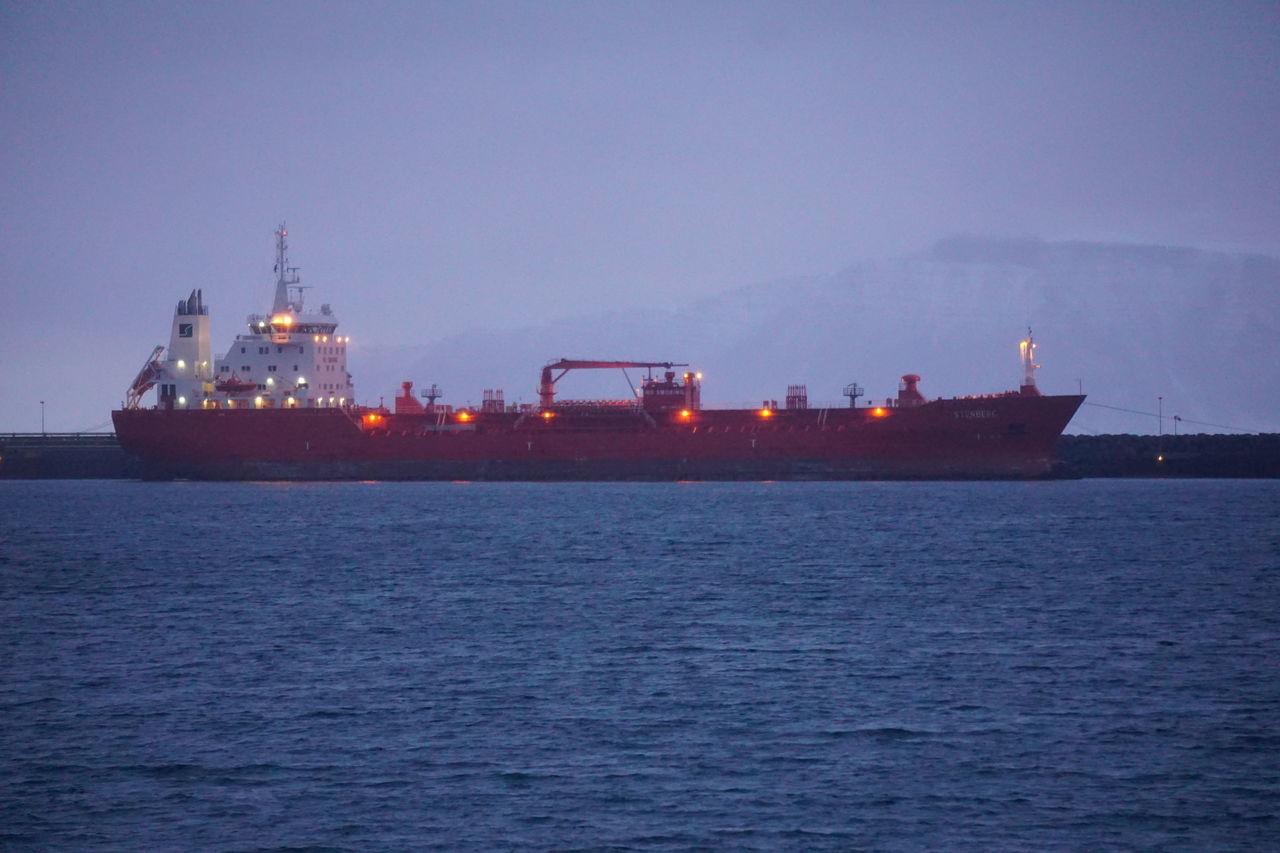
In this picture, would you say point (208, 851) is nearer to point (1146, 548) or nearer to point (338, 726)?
point (338, 726)

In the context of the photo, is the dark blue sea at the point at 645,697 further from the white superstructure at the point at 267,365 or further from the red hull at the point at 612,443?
the white superstructure at the point at 267,365

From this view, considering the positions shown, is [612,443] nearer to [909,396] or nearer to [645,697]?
[909,396]

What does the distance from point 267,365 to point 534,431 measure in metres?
15.4

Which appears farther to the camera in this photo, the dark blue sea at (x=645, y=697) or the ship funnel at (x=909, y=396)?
the ship funnel at (x=909, y=396)

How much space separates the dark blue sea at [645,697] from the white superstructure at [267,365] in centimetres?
3177

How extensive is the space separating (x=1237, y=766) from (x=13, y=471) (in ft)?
272

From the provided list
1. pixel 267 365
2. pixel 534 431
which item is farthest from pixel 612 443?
pixel 267 365

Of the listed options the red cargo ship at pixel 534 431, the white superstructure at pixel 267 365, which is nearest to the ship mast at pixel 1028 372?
the red cargo ship at pixel 534 431

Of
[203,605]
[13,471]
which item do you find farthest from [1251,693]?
[13,471]

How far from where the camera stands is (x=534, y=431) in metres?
61.1

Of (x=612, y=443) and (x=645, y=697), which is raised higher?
(x=612, y=443)

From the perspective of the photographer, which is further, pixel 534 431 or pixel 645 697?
pixel 534 431

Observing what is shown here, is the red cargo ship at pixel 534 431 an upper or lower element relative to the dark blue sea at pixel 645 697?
upper

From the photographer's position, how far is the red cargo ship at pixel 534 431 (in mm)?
55781
